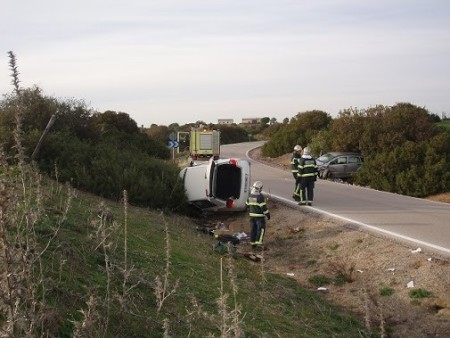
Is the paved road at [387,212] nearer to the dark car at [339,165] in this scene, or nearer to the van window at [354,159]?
the dark car at [339,165]

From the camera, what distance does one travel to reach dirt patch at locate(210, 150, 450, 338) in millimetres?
8836

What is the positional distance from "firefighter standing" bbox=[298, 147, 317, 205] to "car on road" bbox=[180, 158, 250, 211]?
5.08 feet

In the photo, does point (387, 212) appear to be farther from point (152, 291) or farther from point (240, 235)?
point (152, 291)

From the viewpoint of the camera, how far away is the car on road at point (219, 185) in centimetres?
1628

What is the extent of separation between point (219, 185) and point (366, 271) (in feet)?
22.0

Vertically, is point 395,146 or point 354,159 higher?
point 395,146

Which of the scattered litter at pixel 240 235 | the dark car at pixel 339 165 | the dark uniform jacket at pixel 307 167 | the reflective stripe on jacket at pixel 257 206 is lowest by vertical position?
the scattered litter at pixel 240 235

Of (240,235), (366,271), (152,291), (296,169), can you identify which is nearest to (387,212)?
(296,169)

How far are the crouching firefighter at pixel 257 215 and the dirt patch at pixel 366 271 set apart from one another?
352 mm

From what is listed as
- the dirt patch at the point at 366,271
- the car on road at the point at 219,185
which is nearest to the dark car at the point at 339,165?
the car on road at the point at 219,185

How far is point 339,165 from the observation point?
1262 inches

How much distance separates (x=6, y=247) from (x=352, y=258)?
→ 9.88 metres

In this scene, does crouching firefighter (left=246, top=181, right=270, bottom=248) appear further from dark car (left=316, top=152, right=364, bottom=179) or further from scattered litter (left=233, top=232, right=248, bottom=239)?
dark car (left=316, top=152, right=364, bottom=179)

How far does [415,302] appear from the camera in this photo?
930cm
